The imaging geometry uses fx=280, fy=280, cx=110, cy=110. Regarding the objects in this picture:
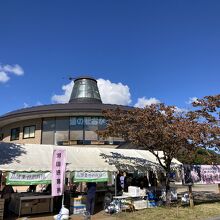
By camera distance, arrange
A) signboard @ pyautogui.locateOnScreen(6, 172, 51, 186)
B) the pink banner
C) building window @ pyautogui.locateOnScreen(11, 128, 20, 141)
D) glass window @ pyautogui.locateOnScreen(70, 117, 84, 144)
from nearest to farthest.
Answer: the pink banner, signboard @ pyautogui.locateOnScreen(6, 172, 51, 186), glass window @ pyautogui.locateOnScreen(70, 117, 84, 144), building window @ pyautogui.locateOnScreen(11, 128, 20, 141)

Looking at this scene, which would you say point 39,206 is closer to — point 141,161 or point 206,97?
point 141,161

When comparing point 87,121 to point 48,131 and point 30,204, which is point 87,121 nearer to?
point 48,131

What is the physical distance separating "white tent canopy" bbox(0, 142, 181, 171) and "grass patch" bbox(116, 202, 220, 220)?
2614 mm

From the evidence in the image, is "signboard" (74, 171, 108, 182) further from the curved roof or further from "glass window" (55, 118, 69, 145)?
"glass window" (55, 118, 69, 145)

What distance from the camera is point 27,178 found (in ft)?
39.1

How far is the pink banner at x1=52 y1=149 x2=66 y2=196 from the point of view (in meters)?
11.1

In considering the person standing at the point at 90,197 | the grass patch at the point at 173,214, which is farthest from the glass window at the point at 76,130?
the grass patch at the point at 173,214

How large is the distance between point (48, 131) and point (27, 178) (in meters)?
13.1

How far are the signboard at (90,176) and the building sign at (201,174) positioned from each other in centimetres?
535

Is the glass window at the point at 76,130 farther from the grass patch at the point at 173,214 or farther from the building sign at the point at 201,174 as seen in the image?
the grass patch at the point at 173,214

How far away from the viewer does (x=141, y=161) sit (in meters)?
17.1

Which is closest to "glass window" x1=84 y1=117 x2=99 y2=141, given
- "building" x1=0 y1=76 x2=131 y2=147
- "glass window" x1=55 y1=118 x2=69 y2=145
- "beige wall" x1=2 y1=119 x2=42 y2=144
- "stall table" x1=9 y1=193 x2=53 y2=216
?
"building" x1=0 y1=76 x2=131 y2=147

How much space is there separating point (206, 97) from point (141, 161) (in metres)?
5.38

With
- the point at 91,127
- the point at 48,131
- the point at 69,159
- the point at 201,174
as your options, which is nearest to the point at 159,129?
the point at 69,159
